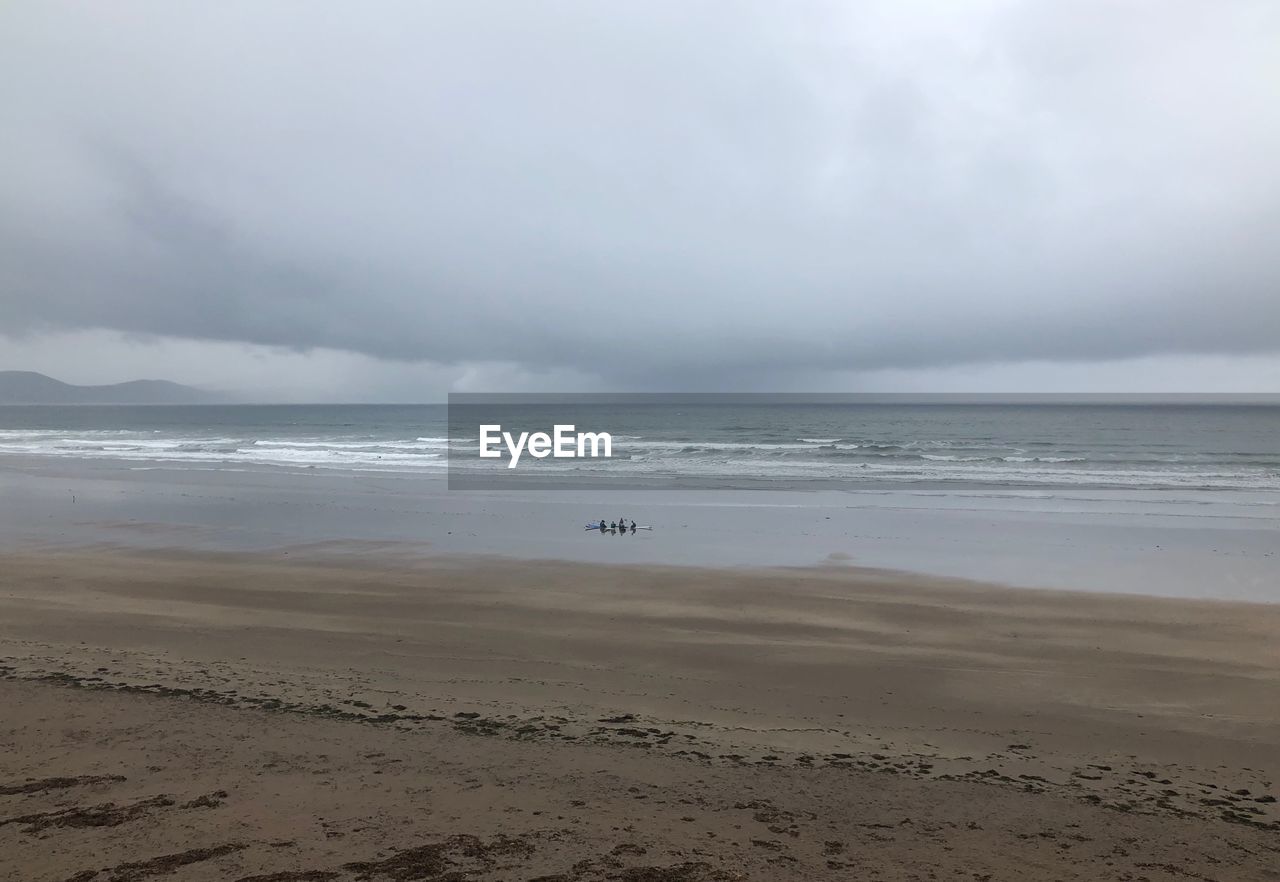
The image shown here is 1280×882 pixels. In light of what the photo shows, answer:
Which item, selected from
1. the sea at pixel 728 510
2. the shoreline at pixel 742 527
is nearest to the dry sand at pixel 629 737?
the shoreline at pixel 742 527

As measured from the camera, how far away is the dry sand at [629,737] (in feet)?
15.6

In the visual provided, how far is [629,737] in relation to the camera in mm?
6605

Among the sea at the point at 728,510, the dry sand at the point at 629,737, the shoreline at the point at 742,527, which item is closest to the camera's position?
the dry sand at the point at 629,737

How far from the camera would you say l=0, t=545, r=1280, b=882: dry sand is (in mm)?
4770

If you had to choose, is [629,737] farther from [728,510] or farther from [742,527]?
[728,510]

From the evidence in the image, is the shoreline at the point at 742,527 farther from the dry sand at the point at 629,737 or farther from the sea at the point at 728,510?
the dry sand at the point at 629,737

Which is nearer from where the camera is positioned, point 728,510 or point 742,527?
point 742,527

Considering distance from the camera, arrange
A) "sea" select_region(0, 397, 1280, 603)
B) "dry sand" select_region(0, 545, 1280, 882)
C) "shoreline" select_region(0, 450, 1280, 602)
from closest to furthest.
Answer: "dry sand" select_region(0, 545, 1280, 882), "shoreline" select_region(0, 450, 1280, 602), "sea" select_region(0, 397, 1280, 603)

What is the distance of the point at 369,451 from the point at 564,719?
140ft

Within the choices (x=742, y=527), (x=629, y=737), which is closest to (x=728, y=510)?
(x=742, y=527)

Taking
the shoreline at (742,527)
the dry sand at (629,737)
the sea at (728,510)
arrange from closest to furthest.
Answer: the dry sand at (629,737) → the shoreline at (742,527) → the sea at (728,510)

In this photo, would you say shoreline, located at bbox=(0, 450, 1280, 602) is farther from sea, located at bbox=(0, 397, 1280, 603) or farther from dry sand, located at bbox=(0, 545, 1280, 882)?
dry sand, located at bbox=(0, 545, 1280, 882)

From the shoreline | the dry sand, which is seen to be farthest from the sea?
the dry sand

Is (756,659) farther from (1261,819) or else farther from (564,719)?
(1261,819)
